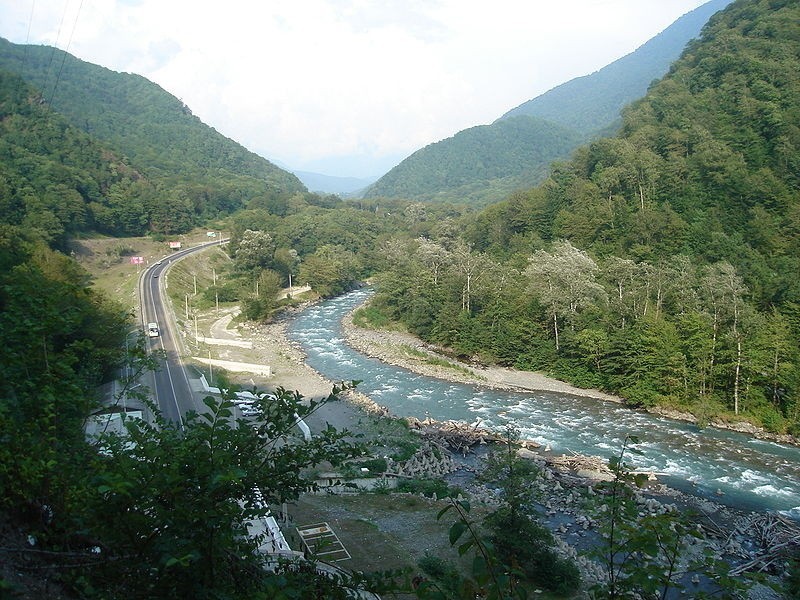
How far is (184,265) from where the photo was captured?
3844 cm

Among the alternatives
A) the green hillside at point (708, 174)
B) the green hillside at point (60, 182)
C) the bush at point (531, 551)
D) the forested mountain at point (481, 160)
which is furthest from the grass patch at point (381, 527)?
the forested mountain at point (481, 160)

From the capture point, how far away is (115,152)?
51.8 m

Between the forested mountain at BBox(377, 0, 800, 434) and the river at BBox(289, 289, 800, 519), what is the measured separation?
1.48 m

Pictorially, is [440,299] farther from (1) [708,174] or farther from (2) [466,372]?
(1) [708,174]

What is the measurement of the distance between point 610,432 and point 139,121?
89683mm

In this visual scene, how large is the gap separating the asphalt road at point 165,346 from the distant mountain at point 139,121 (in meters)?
31.6

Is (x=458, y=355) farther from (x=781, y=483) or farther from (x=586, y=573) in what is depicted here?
(x=586, y=573)

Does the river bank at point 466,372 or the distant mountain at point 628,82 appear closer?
the river bank at point 466,372

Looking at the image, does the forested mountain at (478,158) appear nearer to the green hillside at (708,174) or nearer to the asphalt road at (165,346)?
the green hillside at (708,174)

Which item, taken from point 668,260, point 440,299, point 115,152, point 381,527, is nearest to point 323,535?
point 381,527

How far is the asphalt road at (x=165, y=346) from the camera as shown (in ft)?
56.5

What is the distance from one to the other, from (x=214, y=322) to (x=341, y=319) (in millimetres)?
7692

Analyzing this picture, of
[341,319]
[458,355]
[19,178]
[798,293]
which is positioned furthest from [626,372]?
[19,178]

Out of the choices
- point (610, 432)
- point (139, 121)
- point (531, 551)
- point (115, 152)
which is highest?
point (139, 121)
